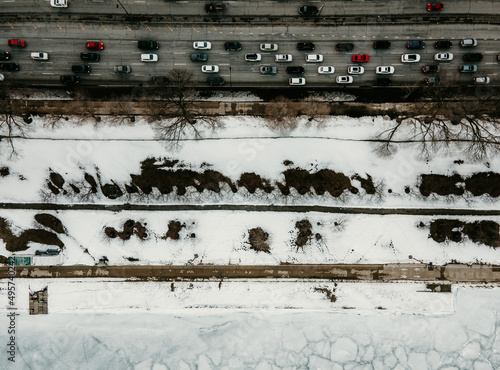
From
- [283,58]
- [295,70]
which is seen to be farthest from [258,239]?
[283,58]

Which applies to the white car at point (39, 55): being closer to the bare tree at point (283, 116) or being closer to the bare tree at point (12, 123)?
the bare tree at point (12, 123)

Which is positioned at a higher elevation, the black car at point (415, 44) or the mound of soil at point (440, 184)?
the black car at point (415, 44)

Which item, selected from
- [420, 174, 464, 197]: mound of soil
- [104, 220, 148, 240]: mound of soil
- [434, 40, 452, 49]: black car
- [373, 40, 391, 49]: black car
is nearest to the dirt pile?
[420, 174, 464, 197]: mound of soil

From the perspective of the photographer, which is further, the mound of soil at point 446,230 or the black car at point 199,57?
the black car at point 199,57

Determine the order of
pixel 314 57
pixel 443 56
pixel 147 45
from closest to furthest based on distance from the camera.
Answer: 1. pixel 443 56
2. pixel 147 45
3. pixel 314 57

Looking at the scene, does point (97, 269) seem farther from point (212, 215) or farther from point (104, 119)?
point (104, 119)

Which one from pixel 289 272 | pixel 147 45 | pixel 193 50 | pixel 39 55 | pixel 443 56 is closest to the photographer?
pixel 443 56

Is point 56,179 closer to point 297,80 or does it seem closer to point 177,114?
point 177,114

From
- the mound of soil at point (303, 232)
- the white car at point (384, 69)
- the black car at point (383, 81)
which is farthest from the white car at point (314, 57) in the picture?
the mound of soil at point (303, 232)
